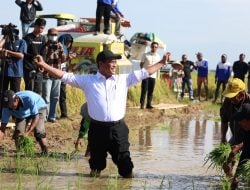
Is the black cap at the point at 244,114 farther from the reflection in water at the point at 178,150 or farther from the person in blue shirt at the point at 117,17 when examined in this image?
the person in blue shirt at the point at 117,17

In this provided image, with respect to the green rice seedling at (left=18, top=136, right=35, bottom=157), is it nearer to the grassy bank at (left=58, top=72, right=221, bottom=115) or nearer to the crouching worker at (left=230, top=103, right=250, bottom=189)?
the crouching worker at (left=230, top=103, right=250, bottom=189)

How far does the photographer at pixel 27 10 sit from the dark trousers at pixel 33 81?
111 inches

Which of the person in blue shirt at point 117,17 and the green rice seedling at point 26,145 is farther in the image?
the person in blue shirt at point 117,17

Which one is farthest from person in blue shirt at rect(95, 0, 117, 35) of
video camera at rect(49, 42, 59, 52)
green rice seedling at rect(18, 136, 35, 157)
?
green rice seedling at rect(18, 136, 35, 157)

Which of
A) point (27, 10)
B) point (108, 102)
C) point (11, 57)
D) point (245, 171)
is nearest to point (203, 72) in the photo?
point (27, 10)

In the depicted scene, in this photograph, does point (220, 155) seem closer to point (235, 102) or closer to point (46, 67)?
point (235, 102)

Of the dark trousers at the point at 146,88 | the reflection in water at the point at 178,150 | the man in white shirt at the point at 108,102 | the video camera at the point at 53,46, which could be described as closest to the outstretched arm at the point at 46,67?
the man in white shirt at the point at 108,102

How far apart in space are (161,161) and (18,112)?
236 centimetres

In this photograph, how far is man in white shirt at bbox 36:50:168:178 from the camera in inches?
351

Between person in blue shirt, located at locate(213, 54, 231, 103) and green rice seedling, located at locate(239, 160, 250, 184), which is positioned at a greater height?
green rice seedling, located at locate(239, 160, 250, 184)

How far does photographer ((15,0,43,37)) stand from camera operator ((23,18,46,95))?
2.82 metres

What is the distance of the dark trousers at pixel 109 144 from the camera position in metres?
9.01

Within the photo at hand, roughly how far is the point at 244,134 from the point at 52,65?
564 centimetres

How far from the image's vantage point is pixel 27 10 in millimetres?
15250
